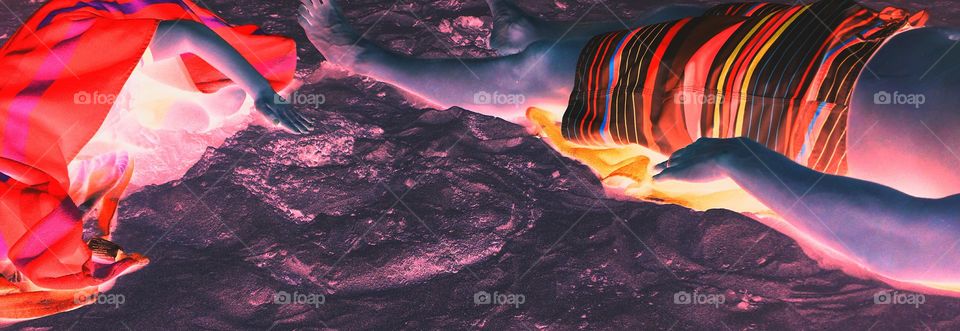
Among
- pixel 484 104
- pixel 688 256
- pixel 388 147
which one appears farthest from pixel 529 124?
pixel 688 256

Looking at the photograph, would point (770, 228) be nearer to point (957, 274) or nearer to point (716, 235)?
point (716, 235)

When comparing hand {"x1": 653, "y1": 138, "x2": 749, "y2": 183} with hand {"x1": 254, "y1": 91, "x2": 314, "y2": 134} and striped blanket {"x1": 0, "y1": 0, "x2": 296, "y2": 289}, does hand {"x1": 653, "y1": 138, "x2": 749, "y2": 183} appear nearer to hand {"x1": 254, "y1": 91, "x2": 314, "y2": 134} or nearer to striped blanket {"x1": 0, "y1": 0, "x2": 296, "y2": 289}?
hand {"x1": 254, "y1": 91, "x2": 314, "y2": 134}

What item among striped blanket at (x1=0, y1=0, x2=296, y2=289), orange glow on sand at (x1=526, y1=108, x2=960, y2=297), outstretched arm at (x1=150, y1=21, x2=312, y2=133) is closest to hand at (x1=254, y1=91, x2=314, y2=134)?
outstretched arm at (x1=150, y1=21, x2=312, y2=133)

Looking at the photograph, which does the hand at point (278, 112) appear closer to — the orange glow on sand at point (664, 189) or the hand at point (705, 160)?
the orange glow on sand at point (664, 189)

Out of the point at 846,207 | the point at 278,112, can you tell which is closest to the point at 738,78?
the point at 846,207

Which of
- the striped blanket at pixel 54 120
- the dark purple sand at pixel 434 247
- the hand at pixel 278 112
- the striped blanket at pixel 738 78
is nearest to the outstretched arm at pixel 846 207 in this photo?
the striped blanket at pixel 738 78

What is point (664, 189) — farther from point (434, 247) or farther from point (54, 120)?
point (54, 120)

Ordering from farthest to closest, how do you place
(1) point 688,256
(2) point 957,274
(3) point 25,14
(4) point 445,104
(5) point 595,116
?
(3) point 25,14, (4) point 445,104, (1) point 688,256, (5) point 595,116, (2) point 957,274
